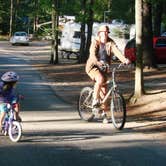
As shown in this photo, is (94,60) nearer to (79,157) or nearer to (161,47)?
(79,157)

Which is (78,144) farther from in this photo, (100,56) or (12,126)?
(100,56)

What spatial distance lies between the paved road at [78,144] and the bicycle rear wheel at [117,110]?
141 millimetres

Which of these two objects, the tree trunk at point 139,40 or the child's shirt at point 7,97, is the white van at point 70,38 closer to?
the tree trunk at point 139,40

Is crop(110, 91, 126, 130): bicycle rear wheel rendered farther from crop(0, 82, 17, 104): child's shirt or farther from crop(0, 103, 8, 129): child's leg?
crop(0, 103, 8, 129): child's leg

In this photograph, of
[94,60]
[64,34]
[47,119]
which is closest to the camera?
[94,60]

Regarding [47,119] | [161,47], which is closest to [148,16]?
[161,47]

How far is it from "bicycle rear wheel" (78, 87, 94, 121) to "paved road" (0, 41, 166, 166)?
0.21m

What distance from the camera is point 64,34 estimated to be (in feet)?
159

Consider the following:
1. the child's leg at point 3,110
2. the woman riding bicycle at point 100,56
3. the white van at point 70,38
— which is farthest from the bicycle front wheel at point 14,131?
the white van at point 70,38

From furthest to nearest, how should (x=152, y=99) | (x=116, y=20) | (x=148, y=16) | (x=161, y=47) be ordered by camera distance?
(x=116, y=20) < (x=161, y=47) < (x=148, y=16) < (x=152, y=99)

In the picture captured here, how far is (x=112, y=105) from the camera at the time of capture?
12.1m

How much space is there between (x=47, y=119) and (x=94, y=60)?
88.6 inches

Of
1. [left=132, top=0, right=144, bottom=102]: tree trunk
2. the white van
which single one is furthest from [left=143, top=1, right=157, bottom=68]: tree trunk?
the white van

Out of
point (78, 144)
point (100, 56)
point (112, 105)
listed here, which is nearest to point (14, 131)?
point (78, 144)
